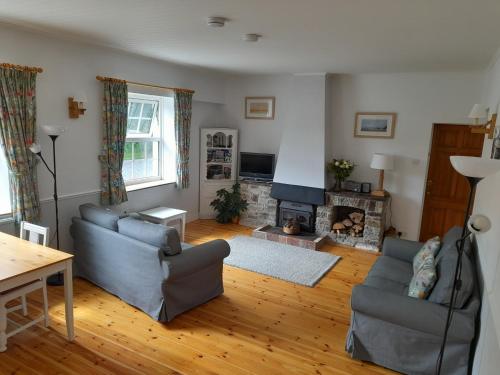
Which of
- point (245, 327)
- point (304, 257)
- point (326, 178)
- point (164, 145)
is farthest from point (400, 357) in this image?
point (164, 145)

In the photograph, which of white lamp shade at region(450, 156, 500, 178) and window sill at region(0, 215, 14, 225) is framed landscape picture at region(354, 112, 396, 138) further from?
window sill at region(0, 215, 14, 225)

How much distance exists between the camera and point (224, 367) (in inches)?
108

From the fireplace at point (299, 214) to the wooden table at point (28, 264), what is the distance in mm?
3822

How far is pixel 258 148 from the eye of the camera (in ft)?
21.8

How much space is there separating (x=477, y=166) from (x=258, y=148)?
15.7 feet

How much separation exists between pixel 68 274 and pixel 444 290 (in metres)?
2.86

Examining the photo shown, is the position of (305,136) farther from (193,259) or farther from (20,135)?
(20,135)

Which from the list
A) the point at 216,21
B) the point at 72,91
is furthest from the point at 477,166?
the point at 72,91

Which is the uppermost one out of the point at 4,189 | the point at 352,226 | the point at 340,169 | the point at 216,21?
the point at 216,21

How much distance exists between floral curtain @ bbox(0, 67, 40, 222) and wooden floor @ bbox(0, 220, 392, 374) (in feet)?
3.11

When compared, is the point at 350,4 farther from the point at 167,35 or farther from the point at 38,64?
the point at 38,64

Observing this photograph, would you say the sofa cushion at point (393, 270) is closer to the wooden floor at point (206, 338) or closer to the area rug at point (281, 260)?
the wooden floor at point (206, 338)

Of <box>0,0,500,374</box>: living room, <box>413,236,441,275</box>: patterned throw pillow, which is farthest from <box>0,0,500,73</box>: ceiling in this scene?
<box>413,236,441,275</box>: patterned throw pillow

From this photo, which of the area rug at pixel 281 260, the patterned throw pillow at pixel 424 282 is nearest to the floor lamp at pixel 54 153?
the area rug at pixel 281 260
